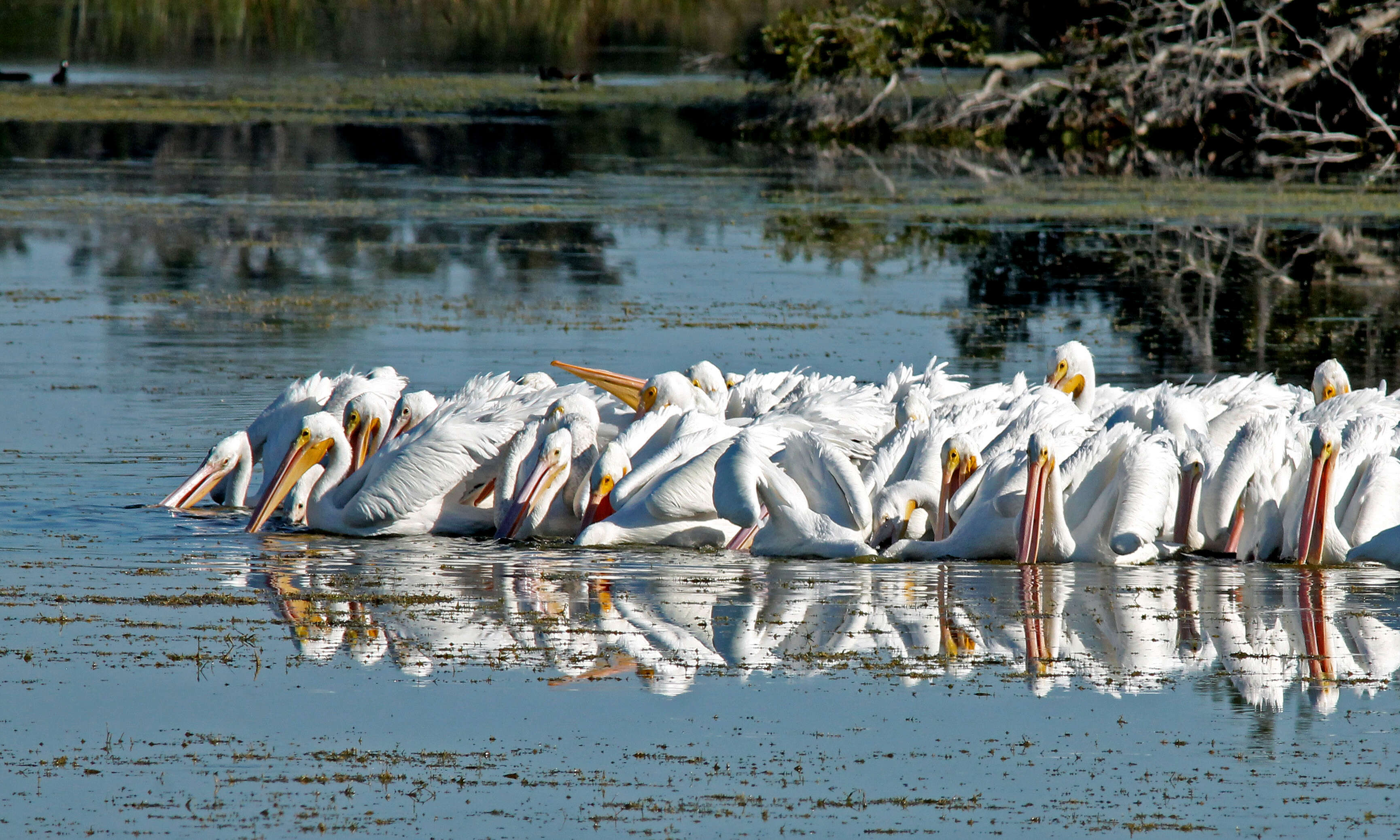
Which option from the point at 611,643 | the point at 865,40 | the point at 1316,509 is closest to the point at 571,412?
the point at 611,643

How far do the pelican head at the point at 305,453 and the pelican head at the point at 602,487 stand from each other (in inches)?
52.8

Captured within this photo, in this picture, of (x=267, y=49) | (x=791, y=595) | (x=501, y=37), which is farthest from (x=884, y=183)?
(x=501, y=37)

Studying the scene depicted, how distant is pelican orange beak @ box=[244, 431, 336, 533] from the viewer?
1001 centimetres

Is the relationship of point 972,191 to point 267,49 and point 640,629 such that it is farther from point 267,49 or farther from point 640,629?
point 267,49

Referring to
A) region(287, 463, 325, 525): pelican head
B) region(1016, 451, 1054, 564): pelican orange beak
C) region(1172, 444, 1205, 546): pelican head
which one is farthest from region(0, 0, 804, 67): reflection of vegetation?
region(1016, 451, 1054, 564): pelican orange beak

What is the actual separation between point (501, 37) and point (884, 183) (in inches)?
1693

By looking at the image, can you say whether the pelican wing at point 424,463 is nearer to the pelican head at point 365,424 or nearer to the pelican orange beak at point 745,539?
the pelican head at point 365,424

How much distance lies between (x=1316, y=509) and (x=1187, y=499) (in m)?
0.65

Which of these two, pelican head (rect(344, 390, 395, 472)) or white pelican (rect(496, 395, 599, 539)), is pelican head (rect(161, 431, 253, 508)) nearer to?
pelican head (rect(344, 390, 395, 472))

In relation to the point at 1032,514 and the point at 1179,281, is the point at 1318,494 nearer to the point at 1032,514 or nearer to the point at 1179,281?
the point at 1032,514

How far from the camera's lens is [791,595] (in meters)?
8.22

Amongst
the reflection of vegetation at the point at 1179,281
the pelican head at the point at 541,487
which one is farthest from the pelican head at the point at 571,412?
the reflection of vegetation at the point at 1179,281

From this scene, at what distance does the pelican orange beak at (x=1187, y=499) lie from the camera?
9.27 m

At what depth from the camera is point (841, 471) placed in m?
9.30
